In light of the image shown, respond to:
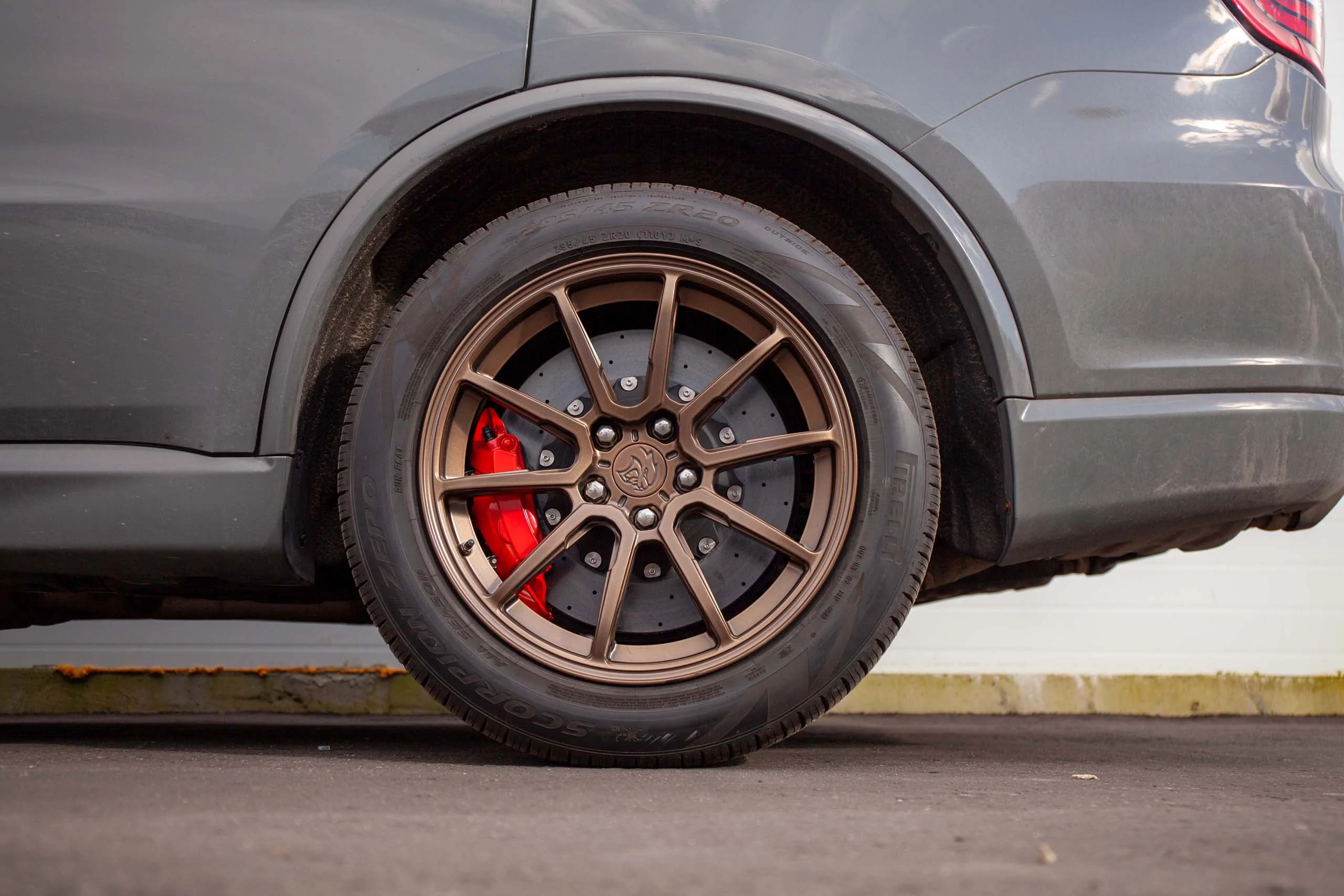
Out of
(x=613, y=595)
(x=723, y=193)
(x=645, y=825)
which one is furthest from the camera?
(x=723, y=193)

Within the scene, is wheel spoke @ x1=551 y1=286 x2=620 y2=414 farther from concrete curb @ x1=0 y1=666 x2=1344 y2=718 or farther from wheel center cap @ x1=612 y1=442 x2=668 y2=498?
concrete curb @ x1=0 y1=666 x2=1344 y2=718

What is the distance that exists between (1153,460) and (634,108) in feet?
3.19

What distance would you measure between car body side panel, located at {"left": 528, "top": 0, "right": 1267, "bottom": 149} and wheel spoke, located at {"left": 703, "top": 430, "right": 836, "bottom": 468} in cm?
47

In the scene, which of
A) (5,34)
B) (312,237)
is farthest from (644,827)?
(5,34)

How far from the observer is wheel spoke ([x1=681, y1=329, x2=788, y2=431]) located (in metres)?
1.50

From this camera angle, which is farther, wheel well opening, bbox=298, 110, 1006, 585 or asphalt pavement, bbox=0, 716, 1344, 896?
wheel well opening, bbox=298, 110, 1006, 585

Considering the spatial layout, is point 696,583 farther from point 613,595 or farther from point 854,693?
point 854,693

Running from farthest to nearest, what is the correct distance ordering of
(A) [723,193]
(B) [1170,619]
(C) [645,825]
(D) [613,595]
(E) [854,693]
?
(B) [1170,619] < (E) [854,693] < (A) [723,193] < (D) [613,595] < (C) [645,825]

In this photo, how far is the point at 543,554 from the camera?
4.89ft

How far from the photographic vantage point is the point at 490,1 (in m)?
1.50

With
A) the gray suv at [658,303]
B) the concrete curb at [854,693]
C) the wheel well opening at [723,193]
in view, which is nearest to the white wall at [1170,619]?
the concrete curb at [854,693]

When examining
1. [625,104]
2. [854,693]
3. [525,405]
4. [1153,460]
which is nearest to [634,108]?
[625,104]

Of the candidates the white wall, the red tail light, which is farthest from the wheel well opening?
the white wall

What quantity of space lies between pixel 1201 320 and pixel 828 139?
0.64m
